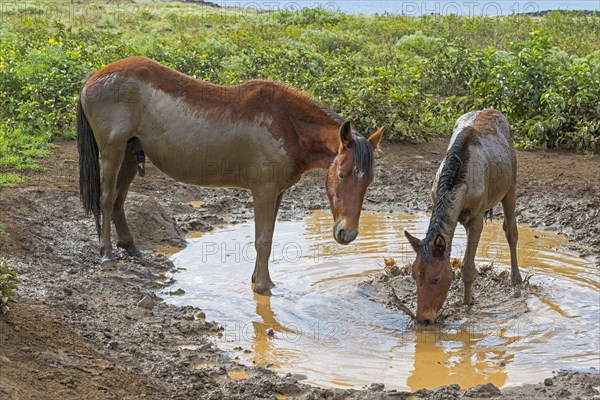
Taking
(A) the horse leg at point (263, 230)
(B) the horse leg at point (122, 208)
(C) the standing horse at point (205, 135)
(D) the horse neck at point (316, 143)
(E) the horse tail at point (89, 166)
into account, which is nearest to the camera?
(D) the horse neck at point (316, 143)

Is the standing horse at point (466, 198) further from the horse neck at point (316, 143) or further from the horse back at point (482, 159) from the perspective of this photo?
the horse neck at point (316, 143)

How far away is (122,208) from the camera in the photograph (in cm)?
873

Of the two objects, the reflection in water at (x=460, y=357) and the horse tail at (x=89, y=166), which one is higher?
the horse tail at (x=89, y=166)

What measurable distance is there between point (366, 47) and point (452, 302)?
16.5 metres

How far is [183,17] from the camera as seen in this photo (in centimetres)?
2988

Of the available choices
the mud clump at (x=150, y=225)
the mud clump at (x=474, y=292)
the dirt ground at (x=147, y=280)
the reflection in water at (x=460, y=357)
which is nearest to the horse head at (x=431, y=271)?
the reflection in water at (x=460, y=357)

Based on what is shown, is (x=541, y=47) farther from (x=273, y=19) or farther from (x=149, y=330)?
(x=273, y=19)

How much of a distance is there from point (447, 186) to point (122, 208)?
3.59 metres

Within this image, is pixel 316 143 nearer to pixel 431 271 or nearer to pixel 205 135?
pixel 205 135

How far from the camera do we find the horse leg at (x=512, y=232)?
27.9 feet

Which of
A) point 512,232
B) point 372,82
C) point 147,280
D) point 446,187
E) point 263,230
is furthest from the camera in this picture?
point 372,82

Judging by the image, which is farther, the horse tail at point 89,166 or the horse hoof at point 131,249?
the horse hoof at point 131,249

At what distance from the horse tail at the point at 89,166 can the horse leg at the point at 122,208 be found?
0.26 metres

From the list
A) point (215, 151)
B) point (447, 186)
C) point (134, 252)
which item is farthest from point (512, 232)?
point (134, 252)
